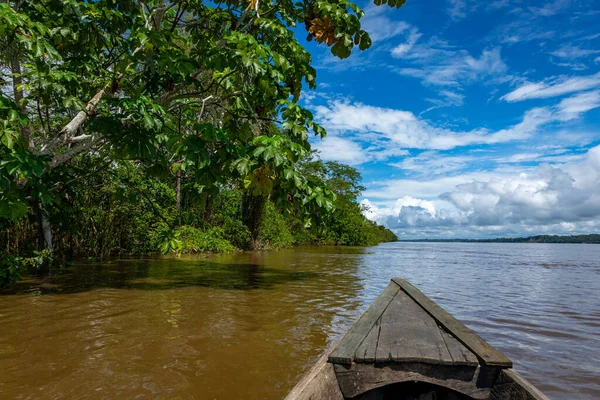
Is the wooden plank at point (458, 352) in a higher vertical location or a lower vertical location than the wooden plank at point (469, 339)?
lower

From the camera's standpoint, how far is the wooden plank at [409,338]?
7.32 ft

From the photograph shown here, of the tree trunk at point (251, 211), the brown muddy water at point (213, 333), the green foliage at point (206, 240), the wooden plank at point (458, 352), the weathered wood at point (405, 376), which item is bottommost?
the brown muddy water at point (213, 333)

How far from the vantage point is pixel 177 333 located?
454cm

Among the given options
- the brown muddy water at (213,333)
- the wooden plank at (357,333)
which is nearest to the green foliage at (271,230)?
the brown muddy water at (213,333)

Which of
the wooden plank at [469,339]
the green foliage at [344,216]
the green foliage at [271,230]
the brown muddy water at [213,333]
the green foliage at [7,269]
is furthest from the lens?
the green foliage at [344,216]

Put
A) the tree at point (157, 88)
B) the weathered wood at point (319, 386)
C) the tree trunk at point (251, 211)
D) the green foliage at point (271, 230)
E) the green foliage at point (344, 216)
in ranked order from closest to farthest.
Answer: the weathered wood at point (319, 386) < the tree at point (157, 88) < the tree trunk at point (251, 211) < the green foliage at point (271, 230) < the green foliage at point (344, 216)

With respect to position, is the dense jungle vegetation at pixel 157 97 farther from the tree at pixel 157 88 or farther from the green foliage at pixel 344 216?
the green foliage at pixel 344 216

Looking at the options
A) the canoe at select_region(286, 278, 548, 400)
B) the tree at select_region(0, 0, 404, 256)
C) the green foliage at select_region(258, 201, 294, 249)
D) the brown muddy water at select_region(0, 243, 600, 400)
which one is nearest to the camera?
the canoe at select_region(286, 278, 548, 400)

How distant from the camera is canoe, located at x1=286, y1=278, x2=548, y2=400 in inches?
80.1

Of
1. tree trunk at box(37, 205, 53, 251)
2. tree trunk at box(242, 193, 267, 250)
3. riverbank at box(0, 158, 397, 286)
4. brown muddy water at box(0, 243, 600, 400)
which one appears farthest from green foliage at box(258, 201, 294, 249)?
tree trunk at box(37, 205, 53, 251)

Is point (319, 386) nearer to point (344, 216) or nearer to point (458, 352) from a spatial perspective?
point (458, 352)

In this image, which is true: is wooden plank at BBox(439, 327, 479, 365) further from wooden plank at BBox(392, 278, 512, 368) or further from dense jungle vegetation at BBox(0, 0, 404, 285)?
dense jungle vegetation at BBox(0, 0, 404, 285)

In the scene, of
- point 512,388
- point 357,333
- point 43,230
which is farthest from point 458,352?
point 43,230

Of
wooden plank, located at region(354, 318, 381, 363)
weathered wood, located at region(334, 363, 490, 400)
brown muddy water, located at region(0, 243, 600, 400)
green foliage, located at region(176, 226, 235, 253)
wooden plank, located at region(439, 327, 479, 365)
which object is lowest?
brown muddy water, located at region(0, 243, 600, 400)
